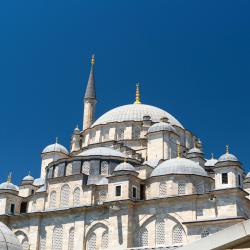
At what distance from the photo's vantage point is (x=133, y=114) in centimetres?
3466

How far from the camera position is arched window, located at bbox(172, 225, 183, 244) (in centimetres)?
2282

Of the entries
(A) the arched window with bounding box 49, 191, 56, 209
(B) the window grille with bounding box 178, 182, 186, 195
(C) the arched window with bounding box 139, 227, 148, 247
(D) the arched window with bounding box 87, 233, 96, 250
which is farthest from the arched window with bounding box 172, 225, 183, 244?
(A) the arched window with bounding box 49, 191, 56, 209

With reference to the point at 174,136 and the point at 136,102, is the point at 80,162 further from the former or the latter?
the point at 136,102

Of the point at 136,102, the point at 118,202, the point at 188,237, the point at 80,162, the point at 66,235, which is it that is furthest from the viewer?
the point at 136,102

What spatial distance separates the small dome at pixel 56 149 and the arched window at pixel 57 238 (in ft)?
30.3

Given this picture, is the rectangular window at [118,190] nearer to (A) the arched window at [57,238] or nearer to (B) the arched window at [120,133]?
(A) the arched window at [57,238]

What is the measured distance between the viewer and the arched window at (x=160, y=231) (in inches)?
914

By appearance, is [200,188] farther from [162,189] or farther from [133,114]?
[133,114]

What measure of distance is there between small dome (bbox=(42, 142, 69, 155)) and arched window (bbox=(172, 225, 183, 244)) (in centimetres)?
1361

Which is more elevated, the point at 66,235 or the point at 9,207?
the point at 9,207

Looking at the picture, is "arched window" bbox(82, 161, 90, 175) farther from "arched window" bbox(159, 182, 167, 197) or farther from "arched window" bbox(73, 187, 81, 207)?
"arched window" bbox(159, 182, 167, 197)

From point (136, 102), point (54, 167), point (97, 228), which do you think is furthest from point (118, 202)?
point (136, 102)

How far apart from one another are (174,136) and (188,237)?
980 cm

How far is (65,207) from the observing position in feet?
86.7
